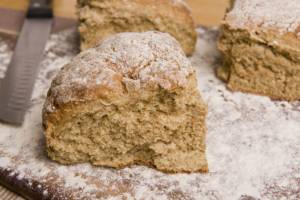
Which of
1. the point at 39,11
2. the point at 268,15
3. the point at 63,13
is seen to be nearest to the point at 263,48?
the point at 268,15

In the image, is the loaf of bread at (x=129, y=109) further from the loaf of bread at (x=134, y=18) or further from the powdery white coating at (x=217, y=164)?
the loaf of bread at (x=134, y=18)

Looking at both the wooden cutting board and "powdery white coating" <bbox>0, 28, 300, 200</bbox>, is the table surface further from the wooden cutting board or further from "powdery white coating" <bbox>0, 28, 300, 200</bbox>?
A: "powdery white coating" <bbox>0, 28, 300, 200</bbox>

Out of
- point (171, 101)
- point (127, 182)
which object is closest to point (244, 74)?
point (171, 101)

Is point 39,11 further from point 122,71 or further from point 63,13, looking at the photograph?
point 122,71

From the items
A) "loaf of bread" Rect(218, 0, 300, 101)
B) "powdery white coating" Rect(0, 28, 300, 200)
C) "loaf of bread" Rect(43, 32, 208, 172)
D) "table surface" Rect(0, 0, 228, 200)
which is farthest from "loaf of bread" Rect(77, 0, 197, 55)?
"table surface" Rect(0, 0, 228, 200)

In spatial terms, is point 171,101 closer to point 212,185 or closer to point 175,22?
point 212,185

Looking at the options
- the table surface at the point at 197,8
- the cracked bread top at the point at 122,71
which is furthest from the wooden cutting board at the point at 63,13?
the cracked bread top at the point at 122,71

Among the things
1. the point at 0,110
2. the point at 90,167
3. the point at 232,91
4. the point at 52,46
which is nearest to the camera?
the point at 90,167
